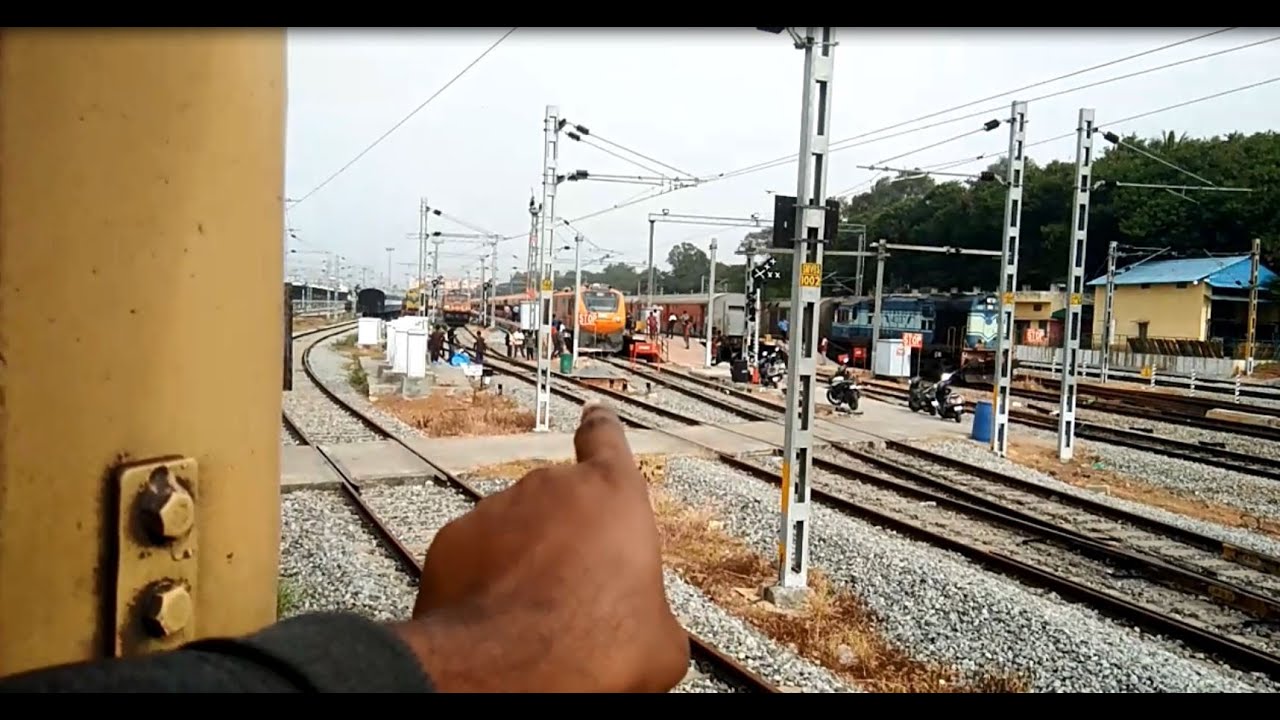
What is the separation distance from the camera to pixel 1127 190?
46500 mm

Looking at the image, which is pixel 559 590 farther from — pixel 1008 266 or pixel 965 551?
A: pixel 1008 266

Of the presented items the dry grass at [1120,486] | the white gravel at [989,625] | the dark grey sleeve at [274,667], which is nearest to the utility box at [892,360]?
the dry grass at [1120,486]

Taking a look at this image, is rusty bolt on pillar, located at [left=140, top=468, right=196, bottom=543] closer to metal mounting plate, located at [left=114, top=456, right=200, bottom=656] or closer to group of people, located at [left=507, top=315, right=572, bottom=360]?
metal mounting plate, located at [left=114, top=456, right=200, bottom=656]

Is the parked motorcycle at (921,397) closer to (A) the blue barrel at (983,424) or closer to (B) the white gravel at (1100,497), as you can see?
(A) the blue barrel at (983,424)

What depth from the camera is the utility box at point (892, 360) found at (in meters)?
27.3

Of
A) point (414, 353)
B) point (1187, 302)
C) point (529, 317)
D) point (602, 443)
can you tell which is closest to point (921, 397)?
point (414, 353)

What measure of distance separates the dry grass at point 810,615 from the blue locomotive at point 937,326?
1958 cm

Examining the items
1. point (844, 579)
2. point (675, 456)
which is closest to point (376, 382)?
point (675, 456)

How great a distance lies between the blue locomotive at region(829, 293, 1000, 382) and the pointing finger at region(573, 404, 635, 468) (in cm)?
2619

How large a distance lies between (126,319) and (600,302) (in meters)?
33.1

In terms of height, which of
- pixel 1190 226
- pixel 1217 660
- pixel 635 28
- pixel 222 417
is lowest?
pixel 1217 660

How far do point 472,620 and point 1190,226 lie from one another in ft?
170

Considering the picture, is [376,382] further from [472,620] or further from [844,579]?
[472,620]

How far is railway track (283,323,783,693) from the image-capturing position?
5.06m
